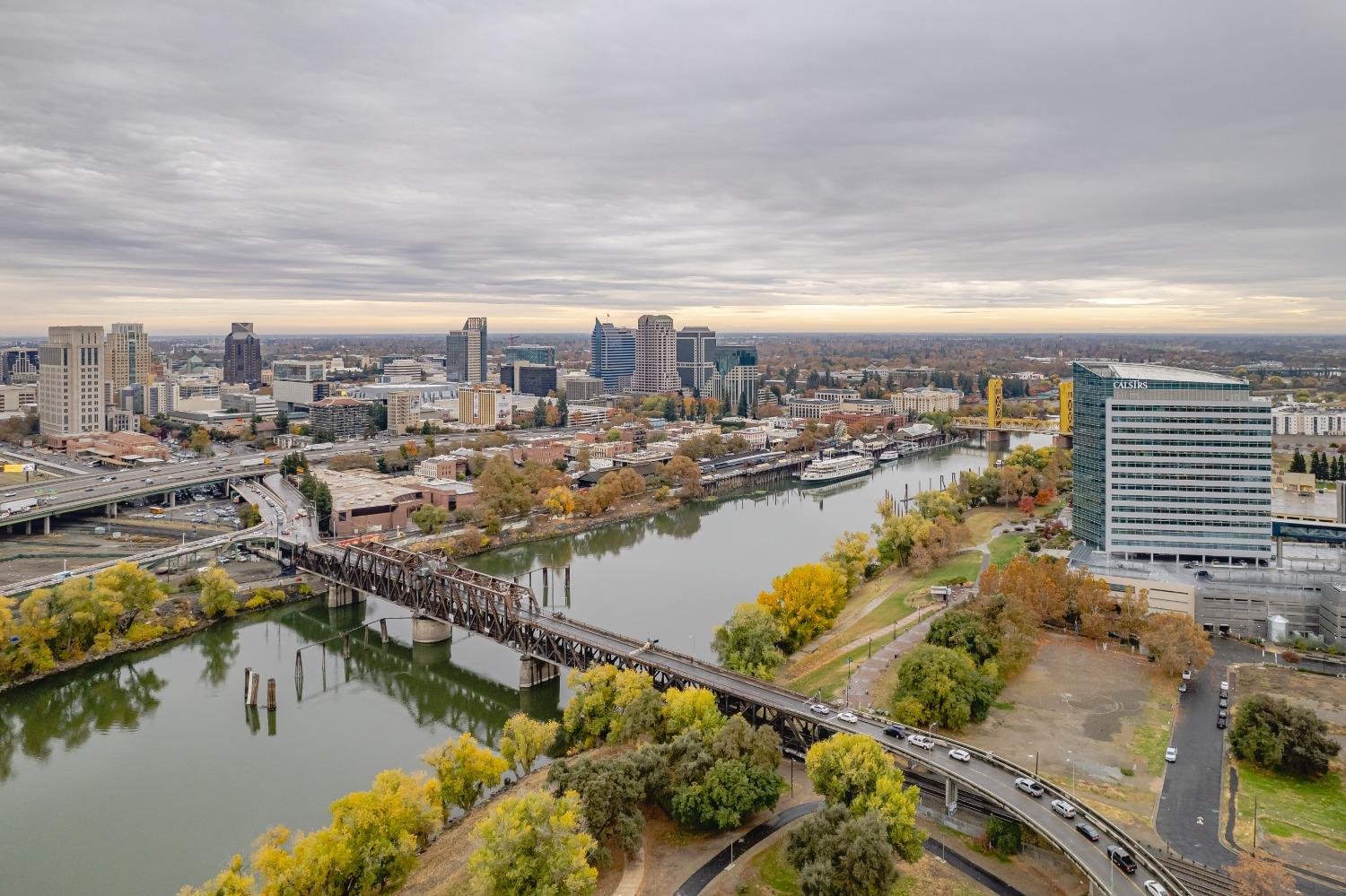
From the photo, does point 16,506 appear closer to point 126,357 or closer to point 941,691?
point 941,691

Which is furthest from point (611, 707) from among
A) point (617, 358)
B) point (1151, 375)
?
point (617, 358)

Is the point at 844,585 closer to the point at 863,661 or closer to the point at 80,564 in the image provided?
the point at 863,661

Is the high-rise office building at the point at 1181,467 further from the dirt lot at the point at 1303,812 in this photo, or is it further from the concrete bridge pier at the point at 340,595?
the concrete bridge pier at the point at 340,595

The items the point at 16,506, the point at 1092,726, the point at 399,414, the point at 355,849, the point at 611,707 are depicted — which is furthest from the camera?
the point at 399,414

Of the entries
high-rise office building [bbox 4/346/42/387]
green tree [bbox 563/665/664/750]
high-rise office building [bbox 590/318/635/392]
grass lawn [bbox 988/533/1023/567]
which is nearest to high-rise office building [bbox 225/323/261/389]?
high-rise office building [bbox 4/346/42/387]

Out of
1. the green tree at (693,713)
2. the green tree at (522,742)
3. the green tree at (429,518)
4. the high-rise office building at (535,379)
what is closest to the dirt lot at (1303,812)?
the green tree at (693,713)

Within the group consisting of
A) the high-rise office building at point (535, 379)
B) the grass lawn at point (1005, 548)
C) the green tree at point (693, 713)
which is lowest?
the green tree at point (693, 713)
